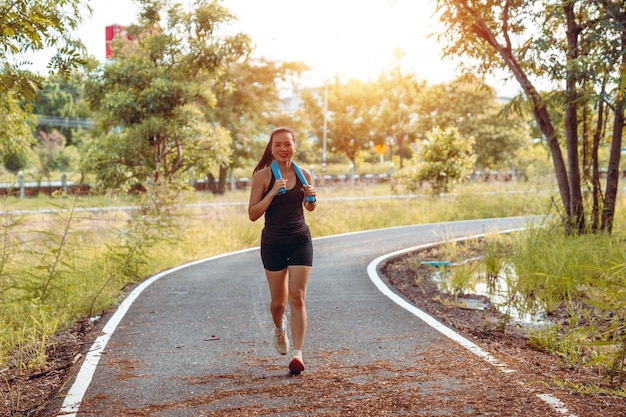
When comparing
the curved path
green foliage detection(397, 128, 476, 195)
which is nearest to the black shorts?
the curved path

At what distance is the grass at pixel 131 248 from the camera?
9.08m

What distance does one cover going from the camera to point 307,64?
140ft

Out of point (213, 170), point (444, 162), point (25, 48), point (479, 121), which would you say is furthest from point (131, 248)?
point (479, 121)

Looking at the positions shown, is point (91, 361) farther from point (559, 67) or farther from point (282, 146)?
point (559, 67)

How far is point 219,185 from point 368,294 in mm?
31528

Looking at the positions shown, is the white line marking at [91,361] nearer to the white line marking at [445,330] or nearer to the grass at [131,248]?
the grass at [131,248]

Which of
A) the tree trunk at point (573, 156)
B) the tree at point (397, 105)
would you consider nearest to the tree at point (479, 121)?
the tree at point (397, 105)

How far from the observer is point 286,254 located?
636 centimetres

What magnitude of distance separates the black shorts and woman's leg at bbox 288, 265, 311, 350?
58mm

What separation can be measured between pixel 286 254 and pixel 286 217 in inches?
12.3

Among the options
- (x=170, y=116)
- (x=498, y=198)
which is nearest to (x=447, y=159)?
(x=498, y=198)

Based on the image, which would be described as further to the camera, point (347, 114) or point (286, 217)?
point (347, 114)

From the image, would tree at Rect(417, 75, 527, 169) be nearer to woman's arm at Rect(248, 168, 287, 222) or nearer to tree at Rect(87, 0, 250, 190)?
tree at Rect(87, 0, 250, 190)

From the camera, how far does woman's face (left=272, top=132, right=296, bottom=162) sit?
6250 mm
